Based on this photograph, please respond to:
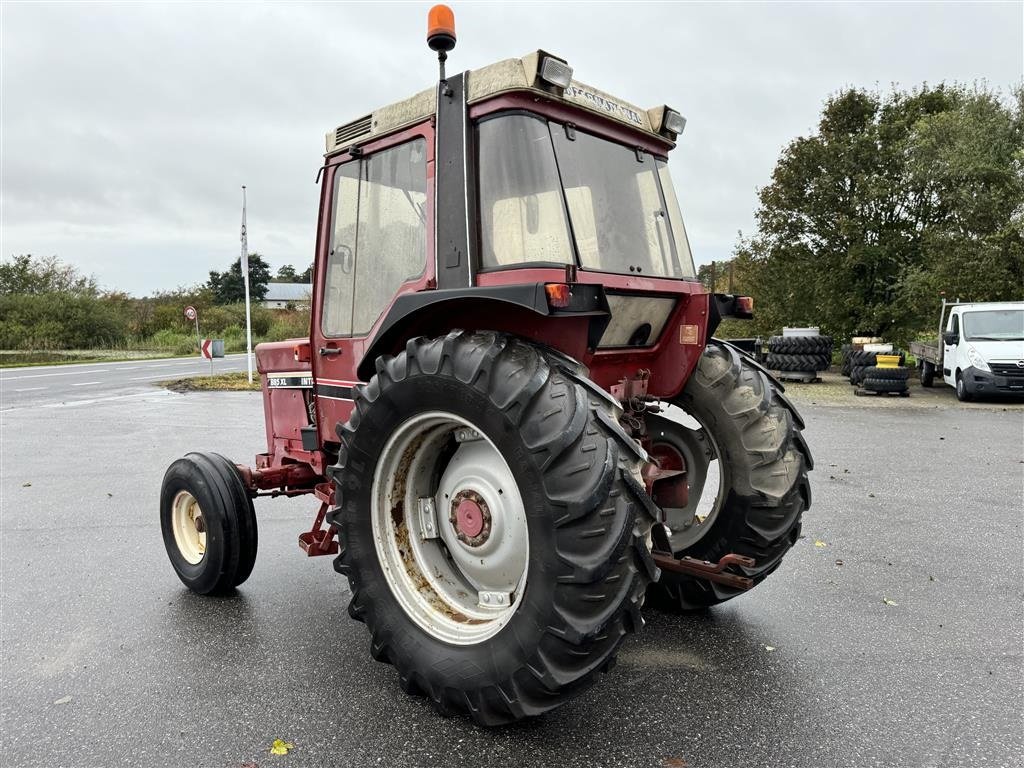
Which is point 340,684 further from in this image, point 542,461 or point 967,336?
point 967,336

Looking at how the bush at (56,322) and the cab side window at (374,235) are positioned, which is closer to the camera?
the cab side window at (374,235)

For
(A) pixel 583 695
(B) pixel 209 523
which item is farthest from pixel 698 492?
(B) pixel 209 523

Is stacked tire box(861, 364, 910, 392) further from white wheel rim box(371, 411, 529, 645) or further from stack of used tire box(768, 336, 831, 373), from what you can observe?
white wheel rim box(371, 411, 529, 645)

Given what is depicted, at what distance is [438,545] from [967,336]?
1458 centimetres

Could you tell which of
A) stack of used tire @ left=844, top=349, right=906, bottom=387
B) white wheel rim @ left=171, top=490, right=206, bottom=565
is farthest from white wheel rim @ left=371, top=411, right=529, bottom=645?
stack of used tire @ left=844, top=349, right=906, bottom=387

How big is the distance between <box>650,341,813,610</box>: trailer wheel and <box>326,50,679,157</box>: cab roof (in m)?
1.25

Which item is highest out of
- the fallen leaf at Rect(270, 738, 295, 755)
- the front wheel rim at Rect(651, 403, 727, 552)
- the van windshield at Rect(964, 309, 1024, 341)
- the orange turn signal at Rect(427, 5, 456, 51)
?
the orange turn signal at Rect(427, 5, 456, 51)

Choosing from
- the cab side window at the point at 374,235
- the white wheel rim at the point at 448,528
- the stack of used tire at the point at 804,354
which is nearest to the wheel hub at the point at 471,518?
the white wheel rim at the point at 448,528

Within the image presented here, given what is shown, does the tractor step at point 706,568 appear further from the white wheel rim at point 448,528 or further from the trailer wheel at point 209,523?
the trailer wheel at point 209,523

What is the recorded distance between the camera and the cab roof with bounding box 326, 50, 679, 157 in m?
2.62

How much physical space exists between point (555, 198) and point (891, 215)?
22.9 meters

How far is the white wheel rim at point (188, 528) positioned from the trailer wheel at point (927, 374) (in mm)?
16784

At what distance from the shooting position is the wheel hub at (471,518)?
272cm

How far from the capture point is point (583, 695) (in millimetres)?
2828
